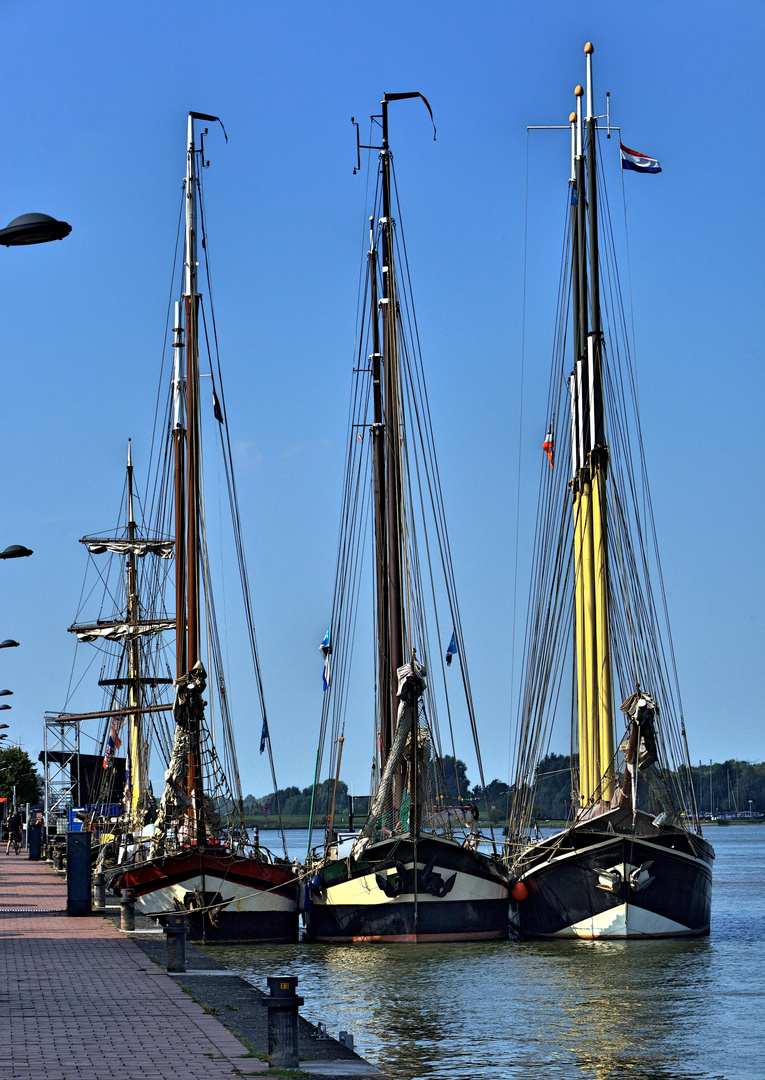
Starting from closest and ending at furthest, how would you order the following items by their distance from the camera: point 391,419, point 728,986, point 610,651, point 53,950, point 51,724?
point 53,950
point 728,986
point 610,651
point 391,419
point 51,724

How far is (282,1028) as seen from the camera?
1243 centimetres

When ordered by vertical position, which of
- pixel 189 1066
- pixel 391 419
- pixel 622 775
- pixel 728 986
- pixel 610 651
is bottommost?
pixel 728 986

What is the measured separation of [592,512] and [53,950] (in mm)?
18515

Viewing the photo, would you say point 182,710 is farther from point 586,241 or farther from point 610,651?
point 586,241

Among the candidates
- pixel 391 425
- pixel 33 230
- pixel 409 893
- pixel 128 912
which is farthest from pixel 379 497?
pixel 33 230

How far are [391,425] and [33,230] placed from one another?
79.9 feet

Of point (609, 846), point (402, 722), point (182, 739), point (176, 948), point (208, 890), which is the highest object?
point (402, 722)

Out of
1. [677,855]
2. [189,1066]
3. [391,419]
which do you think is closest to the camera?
[189,1066]

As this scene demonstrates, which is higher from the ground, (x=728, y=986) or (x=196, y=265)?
(x=196, y=265)

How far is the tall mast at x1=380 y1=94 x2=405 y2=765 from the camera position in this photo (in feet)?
117

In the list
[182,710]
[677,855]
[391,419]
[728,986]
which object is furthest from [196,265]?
[728,986]

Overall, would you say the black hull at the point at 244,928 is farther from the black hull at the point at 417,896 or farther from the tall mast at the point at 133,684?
the tall mast at the point at 133,684

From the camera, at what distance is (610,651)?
34438 mm

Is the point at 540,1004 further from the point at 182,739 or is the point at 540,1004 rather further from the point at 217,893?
the point at 182,739
